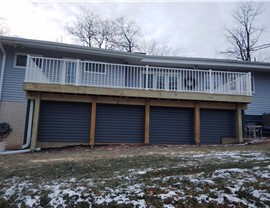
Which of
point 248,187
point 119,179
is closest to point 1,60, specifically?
point 119,179

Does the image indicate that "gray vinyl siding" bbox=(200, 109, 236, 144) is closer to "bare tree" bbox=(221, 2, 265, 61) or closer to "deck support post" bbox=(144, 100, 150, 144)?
"deck support post" bbox=(144, 100, 150, 144)

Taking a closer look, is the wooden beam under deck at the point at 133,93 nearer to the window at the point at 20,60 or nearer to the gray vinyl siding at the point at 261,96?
the window at the point at 20,60

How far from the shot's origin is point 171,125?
883cm

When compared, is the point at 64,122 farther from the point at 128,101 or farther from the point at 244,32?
the point at 244,32

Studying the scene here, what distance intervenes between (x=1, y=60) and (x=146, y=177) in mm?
9007

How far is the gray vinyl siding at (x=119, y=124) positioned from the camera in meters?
8.42

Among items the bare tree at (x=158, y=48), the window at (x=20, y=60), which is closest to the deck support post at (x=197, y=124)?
the window at (x=20, y=60)

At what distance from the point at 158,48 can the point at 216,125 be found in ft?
65.3

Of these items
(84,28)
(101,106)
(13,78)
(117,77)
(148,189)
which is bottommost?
(148,189)

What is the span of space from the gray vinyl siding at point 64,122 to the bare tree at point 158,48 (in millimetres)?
19730

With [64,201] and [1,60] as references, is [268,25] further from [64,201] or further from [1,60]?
[64,201]

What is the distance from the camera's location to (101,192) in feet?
10.9

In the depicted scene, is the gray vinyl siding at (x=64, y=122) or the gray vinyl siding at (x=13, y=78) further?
the gray vinyl siding at (x=13, y=78)

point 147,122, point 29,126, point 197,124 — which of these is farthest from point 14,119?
point 197,124
